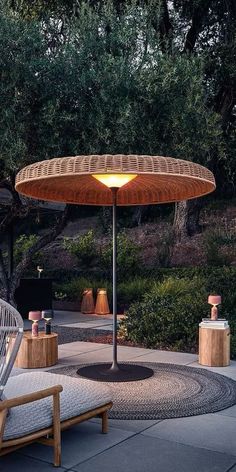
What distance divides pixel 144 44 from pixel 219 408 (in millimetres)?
8143

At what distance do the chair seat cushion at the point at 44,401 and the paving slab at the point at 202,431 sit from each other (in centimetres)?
53

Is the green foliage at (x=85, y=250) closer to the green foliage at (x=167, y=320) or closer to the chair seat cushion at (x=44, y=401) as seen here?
the green foliage at (x=167, y=320)

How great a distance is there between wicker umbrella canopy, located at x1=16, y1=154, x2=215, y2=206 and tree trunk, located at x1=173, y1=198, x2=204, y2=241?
1083cm

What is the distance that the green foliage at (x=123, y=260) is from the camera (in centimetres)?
1363

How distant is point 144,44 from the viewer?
1035cm

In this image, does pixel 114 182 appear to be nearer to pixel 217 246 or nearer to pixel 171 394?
pixel 171 394

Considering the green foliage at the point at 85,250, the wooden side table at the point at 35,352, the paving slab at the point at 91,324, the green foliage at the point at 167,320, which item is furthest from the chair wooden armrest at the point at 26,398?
the green foliage at the point at 85,250

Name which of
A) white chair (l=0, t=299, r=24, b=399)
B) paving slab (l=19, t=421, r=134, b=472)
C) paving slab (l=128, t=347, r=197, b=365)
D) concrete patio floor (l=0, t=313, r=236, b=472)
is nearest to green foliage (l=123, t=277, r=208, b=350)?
paving slab (l=128, t=347, r=197, b=365)

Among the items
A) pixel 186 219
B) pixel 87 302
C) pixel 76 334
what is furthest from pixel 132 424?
pixel 186 219

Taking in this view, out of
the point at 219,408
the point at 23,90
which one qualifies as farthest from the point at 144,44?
the point at 219,408

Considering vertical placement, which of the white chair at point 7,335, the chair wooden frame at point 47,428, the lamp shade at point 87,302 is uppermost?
the white chair at point 7,335

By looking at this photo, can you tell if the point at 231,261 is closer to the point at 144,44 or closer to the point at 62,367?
the point at 144,44

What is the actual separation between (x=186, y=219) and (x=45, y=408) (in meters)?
14.8

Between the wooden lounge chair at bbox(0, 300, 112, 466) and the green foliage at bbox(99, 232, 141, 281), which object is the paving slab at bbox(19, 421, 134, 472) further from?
the green foliage at bbox(99, 232, 141, 281)
